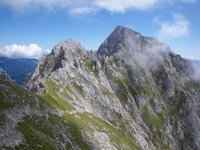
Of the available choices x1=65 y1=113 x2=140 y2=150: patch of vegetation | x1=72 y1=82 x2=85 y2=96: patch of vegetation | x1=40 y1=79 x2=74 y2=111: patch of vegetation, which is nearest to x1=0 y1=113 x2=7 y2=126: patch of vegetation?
x1=40 y1=79 x2=74 y2=111: patch of vegetation

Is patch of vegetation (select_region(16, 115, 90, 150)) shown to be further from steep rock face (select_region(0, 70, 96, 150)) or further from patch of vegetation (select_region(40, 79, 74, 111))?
patch of vegetation (select_region(40, 79, 74, 111))

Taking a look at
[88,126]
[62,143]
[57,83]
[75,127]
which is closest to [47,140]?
[62,143]

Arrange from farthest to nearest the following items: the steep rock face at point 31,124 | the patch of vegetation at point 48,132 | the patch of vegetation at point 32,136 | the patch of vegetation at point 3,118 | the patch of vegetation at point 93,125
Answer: the patch of vegetation at point 93,125 < the patch of vegetation at point 48,132 < the patch of vegetation at point 3,118 < the patch of vegetation at point 32,136 < the steep rock face at point 31,124

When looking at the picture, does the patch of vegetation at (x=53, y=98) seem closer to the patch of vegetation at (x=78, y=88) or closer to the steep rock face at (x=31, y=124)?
the steep rock face at (x=31, y=124)

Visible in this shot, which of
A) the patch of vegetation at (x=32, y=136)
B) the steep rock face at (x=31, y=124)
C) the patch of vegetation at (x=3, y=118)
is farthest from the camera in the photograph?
the patch of vegetation at (x=3, y=118)

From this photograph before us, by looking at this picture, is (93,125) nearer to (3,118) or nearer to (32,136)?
(32,136)

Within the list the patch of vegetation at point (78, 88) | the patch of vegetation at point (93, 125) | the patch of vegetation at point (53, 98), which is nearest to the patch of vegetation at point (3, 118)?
the patch of vegetation at point (53, 98)

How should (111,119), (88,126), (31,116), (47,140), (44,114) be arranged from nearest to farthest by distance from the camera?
(47,140), (31,116), (44,114), (88,126), (111,119)

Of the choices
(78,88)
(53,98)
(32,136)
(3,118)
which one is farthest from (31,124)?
(78,88)

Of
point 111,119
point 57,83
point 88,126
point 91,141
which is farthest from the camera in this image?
point 111,119

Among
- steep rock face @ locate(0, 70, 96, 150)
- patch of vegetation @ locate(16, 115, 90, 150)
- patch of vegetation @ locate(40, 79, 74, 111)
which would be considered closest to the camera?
steep rock face @ locate(0, 70, 96, 150)

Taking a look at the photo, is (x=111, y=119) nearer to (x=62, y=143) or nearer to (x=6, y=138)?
(x=62, y=143)
